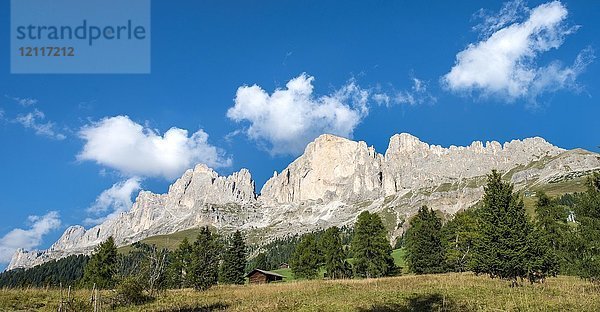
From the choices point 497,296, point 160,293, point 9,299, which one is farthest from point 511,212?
point 9,299

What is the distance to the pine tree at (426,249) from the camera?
191ft

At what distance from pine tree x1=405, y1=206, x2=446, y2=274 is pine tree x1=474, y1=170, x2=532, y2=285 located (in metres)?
24.0

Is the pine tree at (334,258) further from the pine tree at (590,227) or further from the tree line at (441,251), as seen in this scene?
the pine tree at (590,227)

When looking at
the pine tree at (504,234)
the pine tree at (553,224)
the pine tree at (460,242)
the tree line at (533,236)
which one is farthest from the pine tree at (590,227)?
the pine tree at (460,242)

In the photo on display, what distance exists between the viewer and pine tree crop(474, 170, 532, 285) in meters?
30.4

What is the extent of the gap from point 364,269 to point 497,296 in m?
40.8

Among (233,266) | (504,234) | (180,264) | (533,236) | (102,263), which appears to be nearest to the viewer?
(504,234)

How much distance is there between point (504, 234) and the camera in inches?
1247

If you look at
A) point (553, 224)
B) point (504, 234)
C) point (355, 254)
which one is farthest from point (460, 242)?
point (504, 234)

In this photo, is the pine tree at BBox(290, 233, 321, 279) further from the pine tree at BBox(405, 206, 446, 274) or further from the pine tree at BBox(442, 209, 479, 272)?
the pine tree at BBox(442, 209, 479, 272)

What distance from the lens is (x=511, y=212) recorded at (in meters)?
32.6

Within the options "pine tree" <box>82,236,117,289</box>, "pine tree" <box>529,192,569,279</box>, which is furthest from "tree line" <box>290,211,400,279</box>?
"pine tree" <box>82,236,117,289</box>

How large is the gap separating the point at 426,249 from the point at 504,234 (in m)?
28.8

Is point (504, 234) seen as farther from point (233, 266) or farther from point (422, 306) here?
point (233, 266)
